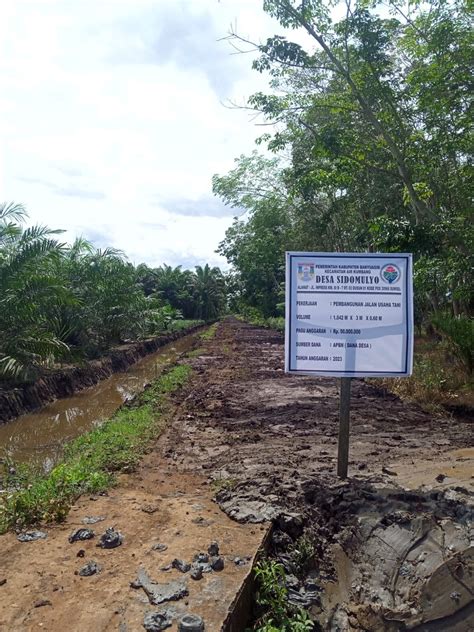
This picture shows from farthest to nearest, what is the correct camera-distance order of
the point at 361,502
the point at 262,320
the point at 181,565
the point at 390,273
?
the point at 262,320, the point at 390,273, the point at 361,502, the point at 181,565

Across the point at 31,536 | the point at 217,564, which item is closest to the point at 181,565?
the point at 217,564

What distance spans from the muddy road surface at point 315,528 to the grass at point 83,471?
185mm

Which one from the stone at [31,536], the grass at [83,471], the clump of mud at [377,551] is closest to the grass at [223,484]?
the clump of mud at [377,551]

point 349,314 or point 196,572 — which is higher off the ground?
point 349,314

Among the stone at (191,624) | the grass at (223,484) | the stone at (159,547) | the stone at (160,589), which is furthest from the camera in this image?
the grass at (223,484)

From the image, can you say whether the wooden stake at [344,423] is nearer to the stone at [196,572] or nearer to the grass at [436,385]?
the stone at [196,572]

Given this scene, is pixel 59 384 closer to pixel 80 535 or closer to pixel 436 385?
pixel 436 385

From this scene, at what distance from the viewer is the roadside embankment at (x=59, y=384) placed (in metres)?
11.7

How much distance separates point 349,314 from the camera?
484 centimetres

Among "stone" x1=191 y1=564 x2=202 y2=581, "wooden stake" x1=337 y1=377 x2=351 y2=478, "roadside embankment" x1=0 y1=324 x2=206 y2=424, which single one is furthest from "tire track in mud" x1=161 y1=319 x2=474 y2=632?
"roadside embankment" x1=0 y1=324 x2=206 y2=424

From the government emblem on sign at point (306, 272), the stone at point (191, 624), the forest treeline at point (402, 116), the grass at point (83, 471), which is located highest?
the forest treeline at point (402, 116)

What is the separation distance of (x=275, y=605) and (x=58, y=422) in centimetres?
964

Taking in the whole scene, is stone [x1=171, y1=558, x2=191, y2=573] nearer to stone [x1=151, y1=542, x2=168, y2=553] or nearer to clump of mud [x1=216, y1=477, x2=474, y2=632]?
stone [x1=151, y1=542, x2=168, y2=553]

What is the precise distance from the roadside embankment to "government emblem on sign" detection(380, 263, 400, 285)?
921 cm
